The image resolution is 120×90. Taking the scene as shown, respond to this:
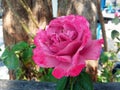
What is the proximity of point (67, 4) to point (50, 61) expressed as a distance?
0.60 m

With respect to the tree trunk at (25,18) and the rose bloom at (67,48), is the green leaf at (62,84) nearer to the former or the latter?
the rose bloom at (67,48)

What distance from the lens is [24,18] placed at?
1.15 metres

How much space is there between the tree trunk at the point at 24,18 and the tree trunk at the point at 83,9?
12 centimetres

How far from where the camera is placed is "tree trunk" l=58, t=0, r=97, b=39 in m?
1.03

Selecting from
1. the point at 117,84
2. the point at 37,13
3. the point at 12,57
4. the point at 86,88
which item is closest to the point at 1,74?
the point at 37,13

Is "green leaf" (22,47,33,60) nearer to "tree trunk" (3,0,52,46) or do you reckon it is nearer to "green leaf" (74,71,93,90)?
"tree trunk" (3,0,52,46)

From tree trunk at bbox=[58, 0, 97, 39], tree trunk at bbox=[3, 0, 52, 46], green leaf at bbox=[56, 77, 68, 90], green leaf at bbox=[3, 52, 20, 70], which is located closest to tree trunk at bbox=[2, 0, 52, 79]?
tree trunk at bbox=[3, 0, 52, 46]

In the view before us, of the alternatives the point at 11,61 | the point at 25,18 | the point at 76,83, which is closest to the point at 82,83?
the point at 76,83

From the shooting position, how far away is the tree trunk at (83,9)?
1.03 m

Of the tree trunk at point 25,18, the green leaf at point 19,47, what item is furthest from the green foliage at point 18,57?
the tree trunk at point 25,18

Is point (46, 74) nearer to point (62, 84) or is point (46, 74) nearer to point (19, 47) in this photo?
point (19, 47)

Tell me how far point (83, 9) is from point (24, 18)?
0.87ft

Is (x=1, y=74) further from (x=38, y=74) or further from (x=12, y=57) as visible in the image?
(x=12, y=57)

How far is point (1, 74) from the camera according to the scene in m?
2.25
